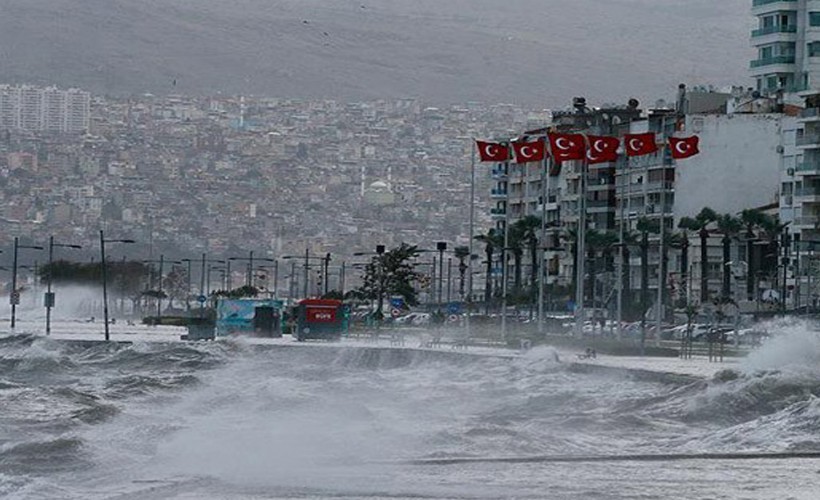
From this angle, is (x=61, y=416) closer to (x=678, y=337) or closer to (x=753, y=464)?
(x=753, y=464)

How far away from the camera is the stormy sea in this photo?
30.4m

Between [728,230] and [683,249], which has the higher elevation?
[728,230]

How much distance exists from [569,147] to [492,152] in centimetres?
583

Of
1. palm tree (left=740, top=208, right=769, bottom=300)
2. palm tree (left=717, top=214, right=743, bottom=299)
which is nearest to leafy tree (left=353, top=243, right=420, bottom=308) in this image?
palm tree (left=717, top=214, right=743, bottom=299)

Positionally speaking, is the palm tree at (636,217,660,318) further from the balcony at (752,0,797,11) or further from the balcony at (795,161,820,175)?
the balcony at (752,0,797,11)

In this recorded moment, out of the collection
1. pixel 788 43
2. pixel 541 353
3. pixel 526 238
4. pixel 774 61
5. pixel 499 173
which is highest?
pixel 788 43

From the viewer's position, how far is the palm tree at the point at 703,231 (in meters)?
106

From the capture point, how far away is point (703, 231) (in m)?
107

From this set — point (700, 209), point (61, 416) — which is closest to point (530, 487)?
point (61, 416)

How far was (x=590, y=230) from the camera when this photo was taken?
4801 inches

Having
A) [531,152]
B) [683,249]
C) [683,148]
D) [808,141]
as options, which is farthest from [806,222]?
[683,148]

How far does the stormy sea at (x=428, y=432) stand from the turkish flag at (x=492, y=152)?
20.8 meters

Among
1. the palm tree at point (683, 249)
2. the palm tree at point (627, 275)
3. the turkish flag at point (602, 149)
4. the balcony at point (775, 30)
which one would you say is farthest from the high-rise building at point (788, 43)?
the turkish flag at point (602, 149)

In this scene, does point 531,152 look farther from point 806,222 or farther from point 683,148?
point 806,222
